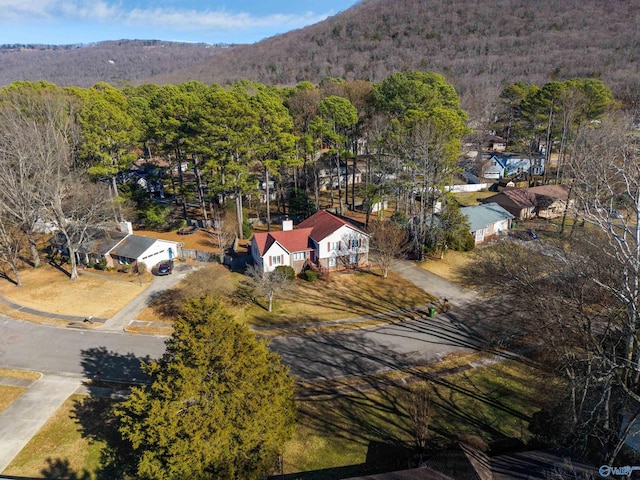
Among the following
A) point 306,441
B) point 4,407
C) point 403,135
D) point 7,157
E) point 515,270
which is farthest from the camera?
point 403,135

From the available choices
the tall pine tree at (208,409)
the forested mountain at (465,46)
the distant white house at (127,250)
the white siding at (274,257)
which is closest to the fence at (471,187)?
the white siding at (274,257)

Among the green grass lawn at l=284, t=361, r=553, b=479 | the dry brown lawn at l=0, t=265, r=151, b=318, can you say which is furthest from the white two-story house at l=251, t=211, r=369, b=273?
the green grass lawn at l=284, t=361, r=553, b=479

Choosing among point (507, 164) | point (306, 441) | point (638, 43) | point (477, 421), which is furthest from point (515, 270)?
point (638, 43)

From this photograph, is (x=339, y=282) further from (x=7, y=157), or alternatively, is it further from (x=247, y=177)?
(x=7, y=157)

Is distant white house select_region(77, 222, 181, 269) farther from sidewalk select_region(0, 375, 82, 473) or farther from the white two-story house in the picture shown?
sidewalk select_region(0, 375, 82, 473)

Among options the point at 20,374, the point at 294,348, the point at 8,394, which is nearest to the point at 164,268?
the point at 20,374
